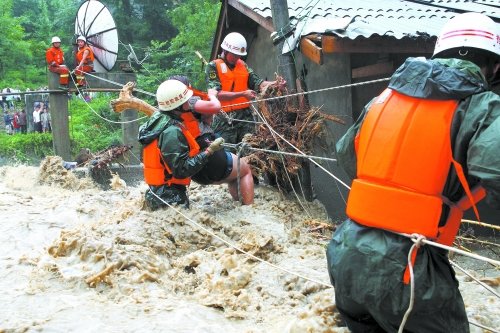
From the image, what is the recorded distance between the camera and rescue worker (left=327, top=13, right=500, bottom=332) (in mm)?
1985

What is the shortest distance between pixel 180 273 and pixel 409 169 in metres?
2.74

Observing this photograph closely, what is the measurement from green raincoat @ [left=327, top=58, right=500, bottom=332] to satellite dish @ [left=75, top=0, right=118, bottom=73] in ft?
41.7

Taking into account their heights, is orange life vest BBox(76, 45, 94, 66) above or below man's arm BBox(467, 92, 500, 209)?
above

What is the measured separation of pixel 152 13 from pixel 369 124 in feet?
93.7

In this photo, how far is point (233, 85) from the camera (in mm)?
7117

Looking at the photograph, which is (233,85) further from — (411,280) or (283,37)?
(411,280)

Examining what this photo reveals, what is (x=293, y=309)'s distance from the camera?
3.51 m

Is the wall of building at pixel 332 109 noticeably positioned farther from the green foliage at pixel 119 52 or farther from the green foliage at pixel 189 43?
the green foliage at pixel 119 52

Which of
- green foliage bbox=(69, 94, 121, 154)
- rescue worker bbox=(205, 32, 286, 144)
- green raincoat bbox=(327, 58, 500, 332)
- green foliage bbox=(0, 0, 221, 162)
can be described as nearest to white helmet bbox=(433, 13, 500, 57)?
green raincoat bbox=(327, 58, 500, 332)

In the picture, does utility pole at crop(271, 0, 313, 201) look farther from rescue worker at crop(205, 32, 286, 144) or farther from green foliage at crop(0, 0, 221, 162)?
green foliage at crop(0, 0, 221, 162)

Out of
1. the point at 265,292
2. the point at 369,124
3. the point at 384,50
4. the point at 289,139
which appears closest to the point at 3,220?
the point at 289,139

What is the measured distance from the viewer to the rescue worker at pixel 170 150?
512 cm

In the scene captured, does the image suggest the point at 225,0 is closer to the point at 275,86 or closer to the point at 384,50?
the point at 275,86

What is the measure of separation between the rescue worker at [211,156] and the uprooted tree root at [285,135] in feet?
1.76
